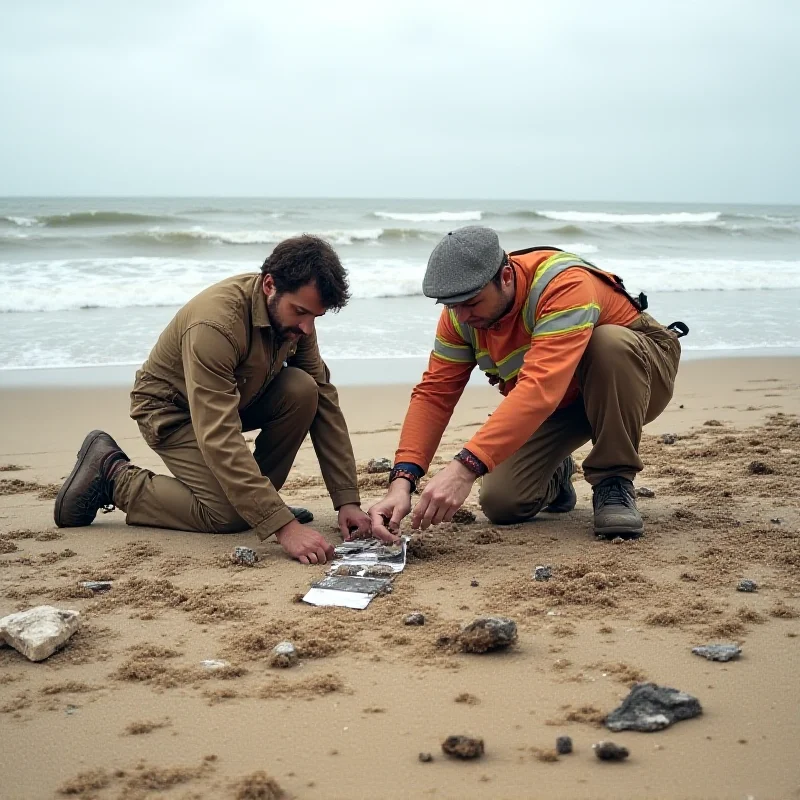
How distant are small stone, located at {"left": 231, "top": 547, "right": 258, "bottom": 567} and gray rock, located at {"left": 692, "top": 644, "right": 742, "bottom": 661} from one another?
5.38 feet

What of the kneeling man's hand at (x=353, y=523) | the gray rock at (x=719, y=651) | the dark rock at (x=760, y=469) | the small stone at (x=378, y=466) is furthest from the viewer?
the small stone at (x=378, y=466)

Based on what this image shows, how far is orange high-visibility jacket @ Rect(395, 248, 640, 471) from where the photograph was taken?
3.27m

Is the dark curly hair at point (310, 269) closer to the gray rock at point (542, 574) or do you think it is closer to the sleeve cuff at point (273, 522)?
the sleeve cuff at point (273, 522)

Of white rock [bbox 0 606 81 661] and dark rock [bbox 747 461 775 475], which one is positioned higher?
dark rock [bbox 747 461 775 475]

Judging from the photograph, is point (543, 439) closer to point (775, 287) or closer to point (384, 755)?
point (384, 755)

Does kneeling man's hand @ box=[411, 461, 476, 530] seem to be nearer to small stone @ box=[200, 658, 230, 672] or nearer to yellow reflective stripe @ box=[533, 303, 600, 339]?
yellow reflective stripe @ box=[533, 303, 600, 339]

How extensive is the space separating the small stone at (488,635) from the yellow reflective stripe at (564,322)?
1.16 metres

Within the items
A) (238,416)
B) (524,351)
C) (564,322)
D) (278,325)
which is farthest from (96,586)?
(564,322)

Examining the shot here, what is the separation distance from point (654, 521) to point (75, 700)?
7.89ft

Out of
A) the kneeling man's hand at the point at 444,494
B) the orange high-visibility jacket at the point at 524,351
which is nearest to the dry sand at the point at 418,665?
the kneeling man's hand at the point at 444,494

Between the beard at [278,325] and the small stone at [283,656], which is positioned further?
the beard at [278,325]

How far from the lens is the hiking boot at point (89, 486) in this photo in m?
4.05

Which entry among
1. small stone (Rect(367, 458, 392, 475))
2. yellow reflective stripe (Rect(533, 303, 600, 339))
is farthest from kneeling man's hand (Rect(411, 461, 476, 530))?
small stone (Rect(367, 458, 392, 475))

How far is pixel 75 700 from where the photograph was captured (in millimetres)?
2389
